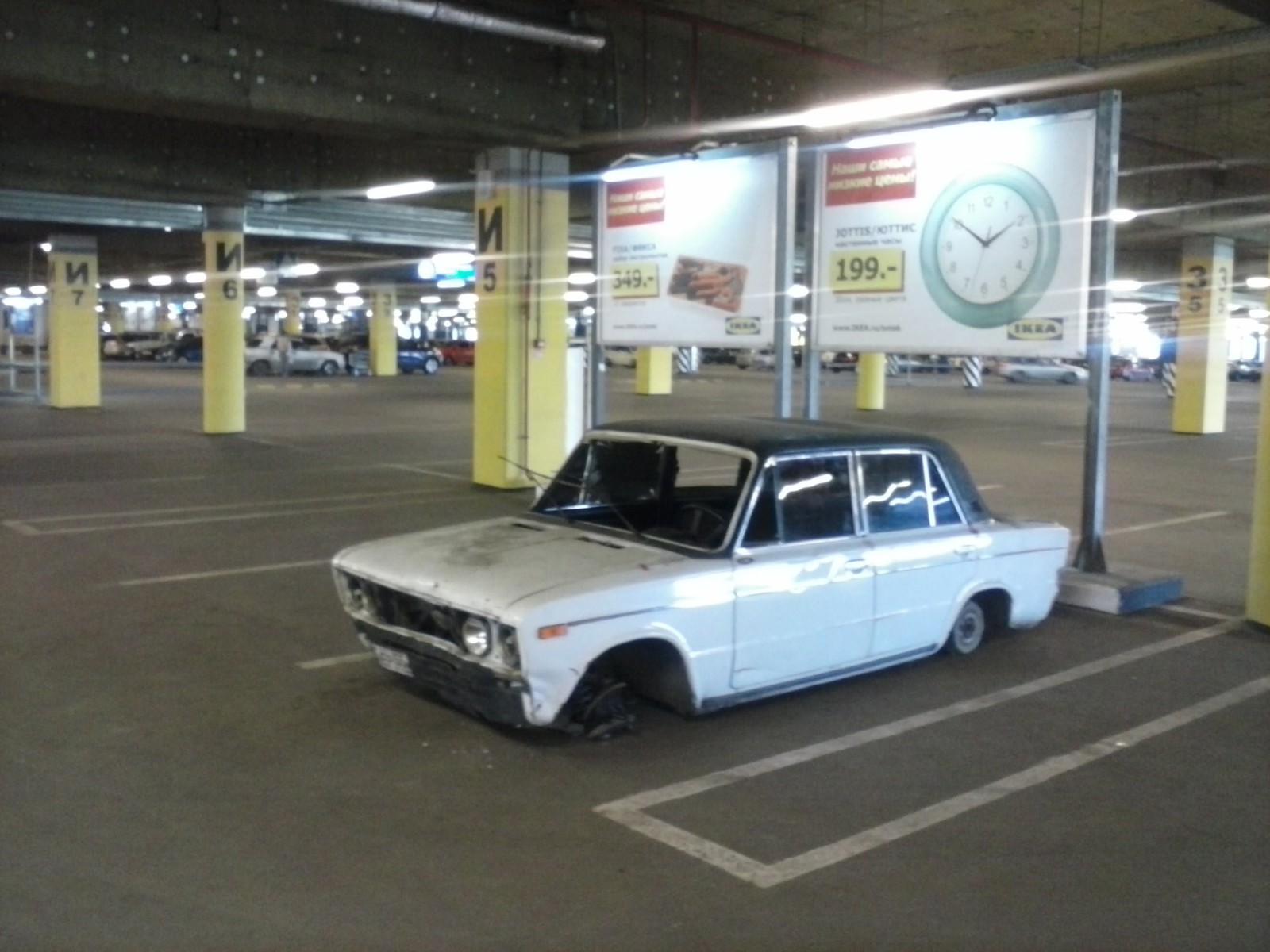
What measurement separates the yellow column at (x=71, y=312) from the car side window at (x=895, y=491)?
82.4ft

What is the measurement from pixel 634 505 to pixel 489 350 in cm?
822

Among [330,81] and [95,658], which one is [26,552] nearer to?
[95,658]

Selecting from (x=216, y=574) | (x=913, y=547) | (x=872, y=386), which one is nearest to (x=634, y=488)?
(x=913, y=547)

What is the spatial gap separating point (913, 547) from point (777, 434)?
986mm

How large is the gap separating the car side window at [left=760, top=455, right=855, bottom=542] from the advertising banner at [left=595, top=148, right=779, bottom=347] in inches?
178

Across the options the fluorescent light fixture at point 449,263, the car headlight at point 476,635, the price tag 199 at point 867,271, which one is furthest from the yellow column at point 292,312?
the car headlight at point 476,635

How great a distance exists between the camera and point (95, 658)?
7602 millimetres

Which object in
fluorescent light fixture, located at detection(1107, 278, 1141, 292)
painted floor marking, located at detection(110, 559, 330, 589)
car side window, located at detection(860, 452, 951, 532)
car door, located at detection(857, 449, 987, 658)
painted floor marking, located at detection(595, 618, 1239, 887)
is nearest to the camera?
painted floor marking, located at detection(595, 618, 1239, 887)

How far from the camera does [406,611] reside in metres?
6.39

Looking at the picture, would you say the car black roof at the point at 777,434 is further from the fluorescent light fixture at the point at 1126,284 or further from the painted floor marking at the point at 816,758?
the fluorescent light fixture at the point at 1126,284

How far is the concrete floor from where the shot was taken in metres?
4.38

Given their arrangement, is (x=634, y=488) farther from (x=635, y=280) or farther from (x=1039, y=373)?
(x=1039, y=373)

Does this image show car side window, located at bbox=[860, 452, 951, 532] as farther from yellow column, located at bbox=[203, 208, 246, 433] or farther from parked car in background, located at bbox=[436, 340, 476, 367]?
parked car in background, located at bbox=[436, 340, 476, 367]

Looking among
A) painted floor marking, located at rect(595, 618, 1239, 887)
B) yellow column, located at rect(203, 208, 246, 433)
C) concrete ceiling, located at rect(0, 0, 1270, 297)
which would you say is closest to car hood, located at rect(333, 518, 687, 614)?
painted floor marking, located at rect(595, 618, 1239, 887)
